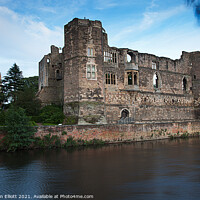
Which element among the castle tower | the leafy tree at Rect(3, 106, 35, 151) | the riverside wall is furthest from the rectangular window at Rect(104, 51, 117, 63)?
the leafy tree at Rect(3, 106, 35, 151)

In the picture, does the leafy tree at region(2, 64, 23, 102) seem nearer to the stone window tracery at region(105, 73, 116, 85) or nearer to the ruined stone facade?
the ruined stone facade

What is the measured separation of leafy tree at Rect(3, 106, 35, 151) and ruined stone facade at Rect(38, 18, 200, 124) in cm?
599

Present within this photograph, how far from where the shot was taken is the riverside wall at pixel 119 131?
2014 centimetres

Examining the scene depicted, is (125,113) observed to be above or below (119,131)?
above

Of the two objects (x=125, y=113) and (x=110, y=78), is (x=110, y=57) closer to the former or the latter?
(x=110, y=78)

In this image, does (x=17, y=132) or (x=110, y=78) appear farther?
(x=110, y=78)

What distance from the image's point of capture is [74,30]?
2538 cm

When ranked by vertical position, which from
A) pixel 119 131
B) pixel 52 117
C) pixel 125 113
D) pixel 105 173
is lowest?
pixel 105 173

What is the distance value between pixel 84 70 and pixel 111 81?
4.68 metres

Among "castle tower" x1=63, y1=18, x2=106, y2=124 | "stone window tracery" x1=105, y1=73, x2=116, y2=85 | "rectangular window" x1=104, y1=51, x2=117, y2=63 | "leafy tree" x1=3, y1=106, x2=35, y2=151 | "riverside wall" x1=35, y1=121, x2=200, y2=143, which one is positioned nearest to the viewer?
"leafy tree" x1=3, y1=106, x2=35, y2=151

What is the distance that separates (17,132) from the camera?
18.3 metres

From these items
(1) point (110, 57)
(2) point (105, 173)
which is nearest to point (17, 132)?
(2) point (105, 173)

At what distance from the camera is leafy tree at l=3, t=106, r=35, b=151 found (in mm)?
18062

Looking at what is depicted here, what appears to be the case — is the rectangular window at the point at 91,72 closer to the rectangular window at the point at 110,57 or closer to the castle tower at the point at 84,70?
the castle tower at the point at 84,70
